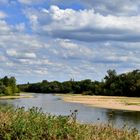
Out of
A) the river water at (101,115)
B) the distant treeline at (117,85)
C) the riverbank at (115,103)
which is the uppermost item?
the distant treeline at (117,85)

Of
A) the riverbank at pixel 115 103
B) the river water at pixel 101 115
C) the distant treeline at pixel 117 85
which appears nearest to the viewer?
the river water at pixel 101 115

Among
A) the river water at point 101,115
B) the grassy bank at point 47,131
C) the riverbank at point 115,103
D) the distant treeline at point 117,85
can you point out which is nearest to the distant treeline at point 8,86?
the distant treeline at point 117,85

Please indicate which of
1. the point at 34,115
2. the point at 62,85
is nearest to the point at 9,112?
the point at 34,115

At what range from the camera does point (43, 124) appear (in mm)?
11867

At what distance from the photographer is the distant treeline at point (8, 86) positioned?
479ft

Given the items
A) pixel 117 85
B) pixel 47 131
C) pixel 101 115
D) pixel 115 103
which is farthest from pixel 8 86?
pixel 47 131

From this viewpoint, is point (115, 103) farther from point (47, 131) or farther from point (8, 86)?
point (8, 86)

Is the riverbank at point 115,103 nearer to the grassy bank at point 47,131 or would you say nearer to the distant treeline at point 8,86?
the grassy bank at point 47,131

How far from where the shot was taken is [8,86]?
154 m

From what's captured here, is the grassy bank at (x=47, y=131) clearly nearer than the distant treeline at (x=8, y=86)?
Yes

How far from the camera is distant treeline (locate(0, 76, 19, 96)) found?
479 ft

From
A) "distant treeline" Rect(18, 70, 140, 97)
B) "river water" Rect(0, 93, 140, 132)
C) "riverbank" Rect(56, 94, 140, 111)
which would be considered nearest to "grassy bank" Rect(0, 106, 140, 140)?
"river water" Rect(0, 93, 140, 132)

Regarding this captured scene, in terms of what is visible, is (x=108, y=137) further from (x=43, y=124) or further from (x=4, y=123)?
(x=4, y=123)

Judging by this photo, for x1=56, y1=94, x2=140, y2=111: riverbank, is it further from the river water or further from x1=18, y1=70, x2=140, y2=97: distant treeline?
x1=18, y1=70, x2=140, y2=97: distant treeline
